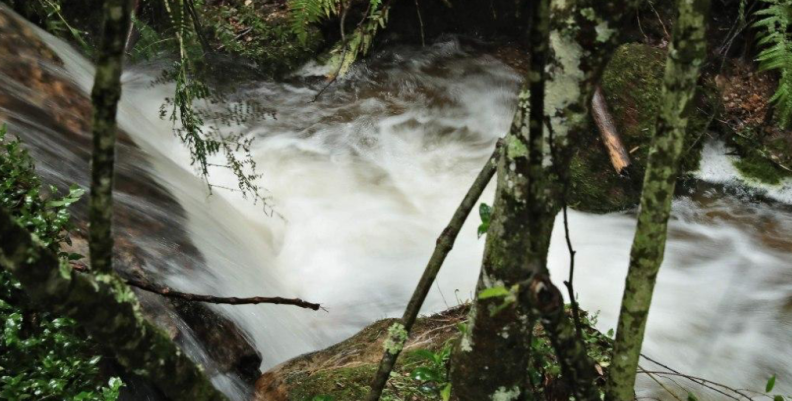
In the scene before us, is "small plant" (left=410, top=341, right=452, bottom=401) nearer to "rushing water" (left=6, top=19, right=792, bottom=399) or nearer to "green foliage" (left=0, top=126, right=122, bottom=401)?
"rushing water" (left=6, top=19, right=792, bottom=399)

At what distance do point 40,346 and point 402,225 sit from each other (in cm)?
356

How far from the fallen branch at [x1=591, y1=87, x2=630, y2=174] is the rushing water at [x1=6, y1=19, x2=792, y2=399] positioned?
42 cm

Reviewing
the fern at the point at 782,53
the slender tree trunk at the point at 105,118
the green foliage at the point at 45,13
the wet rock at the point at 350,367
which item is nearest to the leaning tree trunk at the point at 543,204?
the slender tree trunk at the point at 105,118

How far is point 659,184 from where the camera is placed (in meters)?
1.51

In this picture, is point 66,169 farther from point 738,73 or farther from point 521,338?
point 738,73

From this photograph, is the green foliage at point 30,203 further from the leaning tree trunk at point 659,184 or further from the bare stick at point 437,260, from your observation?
the leaning tree trunk at point 659,184

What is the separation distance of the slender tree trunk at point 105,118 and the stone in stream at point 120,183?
130cm

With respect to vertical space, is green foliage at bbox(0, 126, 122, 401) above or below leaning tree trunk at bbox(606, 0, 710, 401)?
below

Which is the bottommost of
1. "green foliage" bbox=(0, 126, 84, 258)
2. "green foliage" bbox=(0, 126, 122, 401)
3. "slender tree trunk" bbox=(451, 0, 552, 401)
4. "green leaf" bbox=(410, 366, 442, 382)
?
"green foliage" bbox=(0, 126, 122, 401)

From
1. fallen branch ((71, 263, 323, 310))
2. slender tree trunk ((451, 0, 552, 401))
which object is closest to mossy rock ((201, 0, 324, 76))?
fallen branch ((71, 263, 323, 310))

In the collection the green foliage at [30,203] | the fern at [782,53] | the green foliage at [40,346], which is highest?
the fern at [782,53]

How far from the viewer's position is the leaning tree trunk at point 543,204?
1.35 metres

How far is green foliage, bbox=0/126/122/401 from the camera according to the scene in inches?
83.7

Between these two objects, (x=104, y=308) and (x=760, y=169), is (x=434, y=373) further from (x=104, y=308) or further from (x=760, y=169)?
(x=760, y=169)
